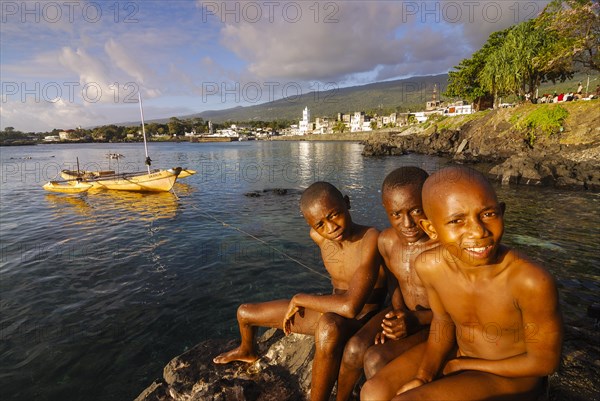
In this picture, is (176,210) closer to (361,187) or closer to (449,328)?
(361,187)

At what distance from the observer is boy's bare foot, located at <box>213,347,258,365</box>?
14.0ft

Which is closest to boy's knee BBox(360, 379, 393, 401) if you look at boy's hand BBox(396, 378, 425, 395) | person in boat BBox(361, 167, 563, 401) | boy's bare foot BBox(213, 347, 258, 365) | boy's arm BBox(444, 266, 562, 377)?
person in boat BBox(361, 167, 563, 401)

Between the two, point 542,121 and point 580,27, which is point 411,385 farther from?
point 542,121

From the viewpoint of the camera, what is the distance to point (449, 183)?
89.0 inches

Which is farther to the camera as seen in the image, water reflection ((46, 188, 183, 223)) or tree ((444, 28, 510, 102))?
tree ((444, 28, 510, 102))

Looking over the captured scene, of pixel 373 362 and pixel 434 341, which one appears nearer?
pixel 434 341

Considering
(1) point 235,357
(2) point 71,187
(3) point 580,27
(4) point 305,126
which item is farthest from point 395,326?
(4) point 305,126

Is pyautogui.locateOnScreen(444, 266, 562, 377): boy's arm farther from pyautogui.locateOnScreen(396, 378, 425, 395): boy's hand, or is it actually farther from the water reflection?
the water reflection

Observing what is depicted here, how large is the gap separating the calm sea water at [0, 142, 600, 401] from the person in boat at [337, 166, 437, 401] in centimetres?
466

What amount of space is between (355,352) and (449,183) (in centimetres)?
191

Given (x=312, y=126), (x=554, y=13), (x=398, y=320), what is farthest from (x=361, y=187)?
(x=312, y=126)

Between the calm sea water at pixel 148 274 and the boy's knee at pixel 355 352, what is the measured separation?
4577 mm

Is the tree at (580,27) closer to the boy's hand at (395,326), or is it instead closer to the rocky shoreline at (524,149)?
the rocky shoreline at (524,149)

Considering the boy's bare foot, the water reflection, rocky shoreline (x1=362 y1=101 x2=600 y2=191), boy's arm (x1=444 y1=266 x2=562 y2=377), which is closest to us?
boy's arm (x1=444 y1=266 x2=562 y2=377)
